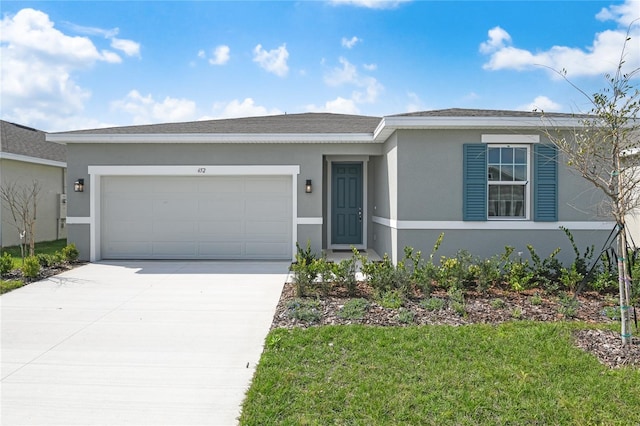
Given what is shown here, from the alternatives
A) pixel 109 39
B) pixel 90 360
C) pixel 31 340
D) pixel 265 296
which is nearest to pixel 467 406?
pixel 90 360

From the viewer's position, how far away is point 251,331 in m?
5.14

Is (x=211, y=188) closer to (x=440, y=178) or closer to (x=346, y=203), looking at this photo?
(x=346, y=203)

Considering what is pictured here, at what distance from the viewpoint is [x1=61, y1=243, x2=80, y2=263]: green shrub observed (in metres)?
9.50

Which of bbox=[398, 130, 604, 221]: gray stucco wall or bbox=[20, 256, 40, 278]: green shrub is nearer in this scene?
bbox=[20, 256, 40, 278]: green shrub

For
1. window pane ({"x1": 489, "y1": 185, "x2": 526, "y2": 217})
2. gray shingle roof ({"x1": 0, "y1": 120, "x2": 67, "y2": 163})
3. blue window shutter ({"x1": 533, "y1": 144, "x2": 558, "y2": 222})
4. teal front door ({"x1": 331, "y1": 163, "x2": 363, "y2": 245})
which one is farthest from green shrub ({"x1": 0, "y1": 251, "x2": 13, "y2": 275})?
blue window shutter ({"x1": 533, "y1": 144, "x2": 558, "y2": 222})

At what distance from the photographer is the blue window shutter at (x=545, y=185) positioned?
8.16 meters

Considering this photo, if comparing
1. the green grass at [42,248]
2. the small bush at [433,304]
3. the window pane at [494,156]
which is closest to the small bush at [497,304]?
the small bush at [433,304]

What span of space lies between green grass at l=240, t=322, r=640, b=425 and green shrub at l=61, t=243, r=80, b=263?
687 centimetres

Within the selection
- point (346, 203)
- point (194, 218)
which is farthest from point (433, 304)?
point (194, 218)

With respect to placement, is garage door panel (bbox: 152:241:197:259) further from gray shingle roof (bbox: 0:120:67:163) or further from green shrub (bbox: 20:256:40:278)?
gray shingle roof (bbox: 0:120:67:163)

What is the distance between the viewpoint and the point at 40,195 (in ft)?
44.6

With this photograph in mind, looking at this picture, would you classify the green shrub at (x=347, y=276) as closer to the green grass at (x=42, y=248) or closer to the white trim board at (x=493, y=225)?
the white trim board at (x=493, y=225)

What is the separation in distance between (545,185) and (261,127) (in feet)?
21.8

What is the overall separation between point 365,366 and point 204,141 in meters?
7.28
